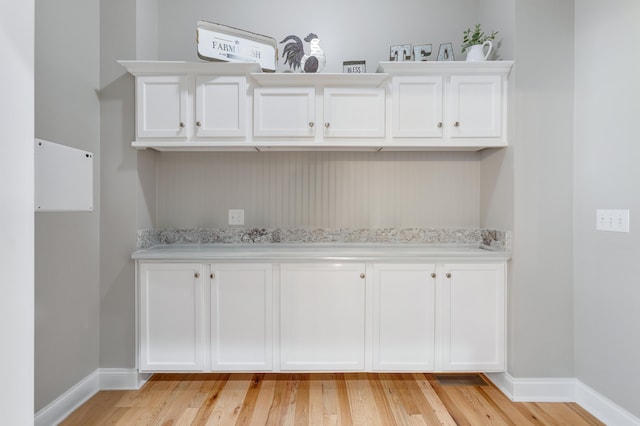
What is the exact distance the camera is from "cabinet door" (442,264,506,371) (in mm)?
2092

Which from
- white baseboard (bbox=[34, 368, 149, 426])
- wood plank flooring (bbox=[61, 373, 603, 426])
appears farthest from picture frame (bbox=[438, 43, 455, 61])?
white baseboard (bbox=[34, 368, 149, 426])

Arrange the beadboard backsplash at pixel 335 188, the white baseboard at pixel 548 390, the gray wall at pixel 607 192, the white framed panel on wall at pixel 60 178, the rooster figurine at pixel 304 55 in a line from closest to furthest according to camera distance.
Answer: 1. the white framed panel on wall at pixel 60 178
2. the gray wall at pixel 607 192
3. the white baseboard at pixel 548 390
4. the rooster figurine at pixel 304 55
5. the beadboard backsplash at pixel 335 188

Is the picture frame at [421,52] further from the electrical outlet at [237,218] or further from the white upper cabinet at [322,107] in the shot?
the electrical outlet at [237,218]

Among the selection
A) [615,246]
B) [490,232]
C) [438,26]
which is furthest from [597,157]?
[438,26]

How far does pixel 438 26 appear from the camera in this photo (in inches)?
99.7

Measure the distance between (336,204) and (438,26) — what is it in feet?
5.18

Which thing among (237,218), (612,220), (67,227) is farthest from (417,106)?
(67,227)

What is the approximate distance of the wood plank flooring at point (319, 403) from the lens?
5.97 ft

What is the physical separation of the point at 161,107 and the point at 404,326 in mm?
2086

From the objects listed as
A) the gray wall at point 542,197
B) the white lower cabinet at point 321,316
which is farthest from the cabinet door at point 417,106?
the white lower cabinet at point 321,316

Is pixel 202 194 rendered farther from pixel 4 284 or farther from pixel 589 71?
pixel 589 71

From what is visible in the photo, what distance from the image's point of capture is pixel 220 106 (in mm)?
2109

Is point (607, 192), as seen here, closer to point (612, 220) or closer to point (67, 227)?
point (612, 220)

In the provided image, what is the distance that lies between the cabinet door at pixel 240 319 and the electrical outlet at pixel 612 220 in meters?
1.92
